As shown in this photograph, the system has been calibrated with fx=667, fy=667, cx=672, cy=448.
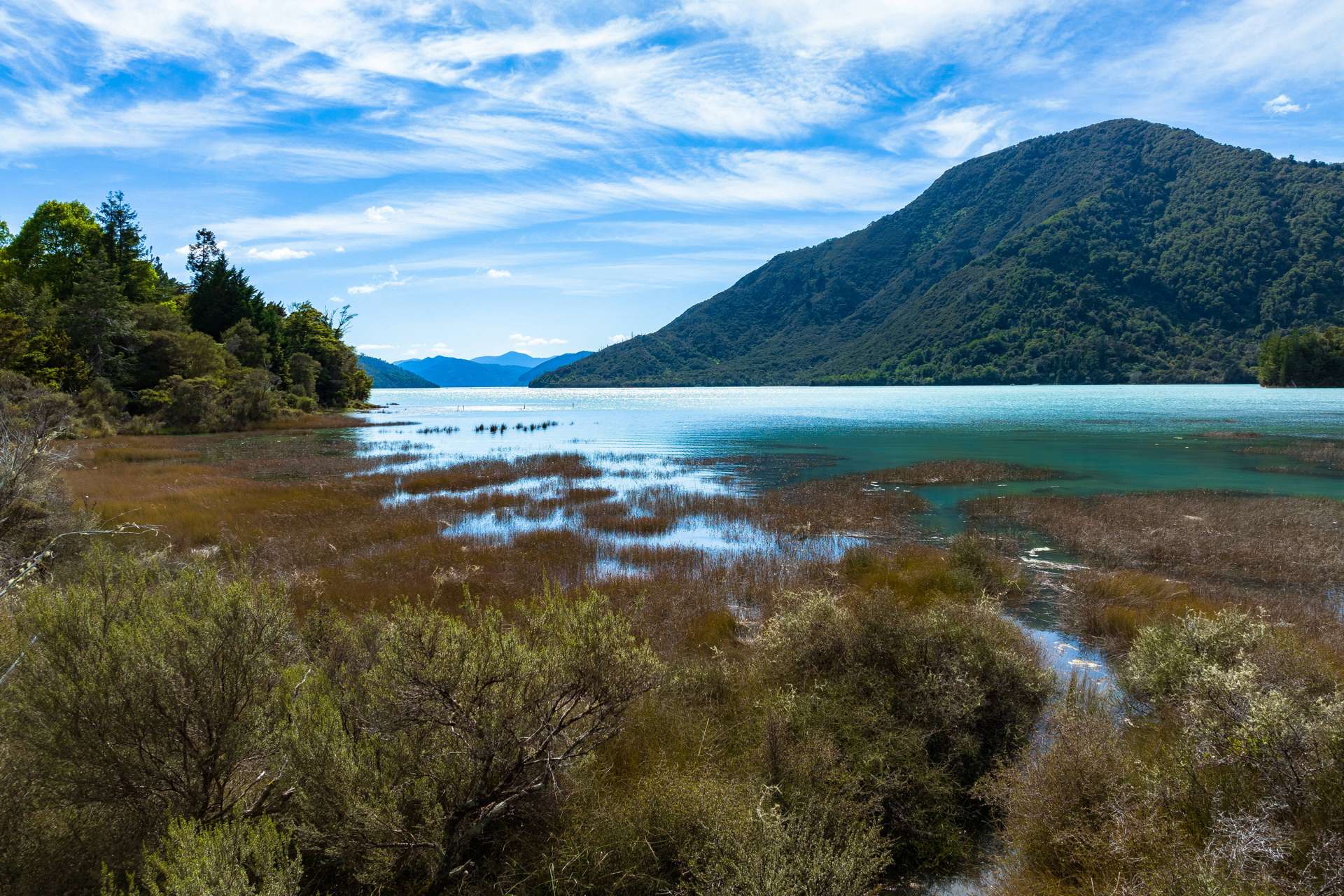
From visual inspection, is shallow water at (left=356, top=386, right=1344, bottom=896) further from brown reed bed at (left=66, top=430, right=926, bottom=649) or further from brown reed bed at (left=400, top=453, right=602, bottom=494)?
brown reed bed at (left=400, top=453, right=602, bottom=494)

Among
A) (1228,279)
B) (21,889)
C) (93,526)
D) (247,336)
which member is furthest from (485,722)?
(1228,279)

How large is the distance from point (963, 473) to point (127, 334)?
64024 mm

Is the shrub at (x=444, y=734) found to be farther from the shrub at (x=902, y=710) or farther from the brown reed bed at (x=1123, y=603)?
the brown reed bed at (x=1123, y=603)

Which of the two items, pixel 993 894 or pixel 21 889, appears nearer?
pixel 21 889

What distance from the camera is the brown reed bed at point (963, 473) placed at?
31.5 metres

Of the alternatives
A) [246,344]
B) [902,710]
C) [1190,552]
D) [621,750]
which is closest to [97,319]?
[246,344]

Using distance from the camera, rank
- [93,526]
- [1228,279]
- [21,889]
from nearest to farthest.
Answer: [21,889], [93,526], [1228,279]

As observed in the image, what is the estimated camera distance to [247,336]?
73.5m

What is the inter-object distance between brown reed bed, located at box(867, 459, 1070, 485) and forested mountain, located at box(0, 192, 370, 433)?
168ft

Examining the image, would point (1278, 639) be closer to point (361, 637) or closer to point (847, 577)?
point (847, 577)

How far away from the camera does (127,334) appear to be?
2159 inches

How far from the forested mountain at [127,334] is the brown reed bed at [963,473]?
5129cm

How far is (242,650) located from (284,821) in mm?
1345

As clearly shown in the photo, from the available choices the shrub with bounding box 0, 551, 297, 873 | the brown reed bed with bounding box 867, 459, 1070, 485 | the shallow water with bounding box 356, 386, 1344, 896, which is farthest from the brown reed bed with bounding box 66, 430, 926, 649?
the shrub with bounding box 0, 551, 297, 873
